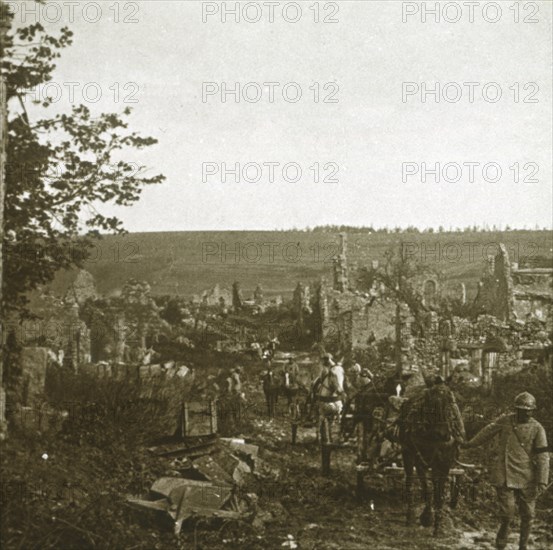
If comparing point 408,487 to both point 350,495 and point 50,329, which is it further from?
point 50,329

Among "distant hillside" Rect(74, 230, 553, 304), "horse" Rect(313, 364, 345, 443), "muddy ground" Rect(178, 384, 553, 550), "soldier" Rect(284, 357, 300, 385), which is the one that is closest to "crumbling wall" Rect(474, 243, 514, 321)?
"distant hillside" Rect(74, 230, 553, 304)

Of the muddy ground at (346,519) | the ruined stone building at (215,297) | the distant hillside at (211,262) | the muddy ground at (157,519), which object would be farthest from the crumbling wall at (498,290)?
the muddy ground at (157,519)

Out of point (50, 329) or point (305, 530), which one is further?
point (50, 329)

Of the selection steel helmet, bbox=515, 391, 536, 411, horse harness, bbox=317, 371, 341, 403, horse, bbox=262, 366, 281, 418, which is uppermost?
steel helmet, bbox=515, 391, 536, 411

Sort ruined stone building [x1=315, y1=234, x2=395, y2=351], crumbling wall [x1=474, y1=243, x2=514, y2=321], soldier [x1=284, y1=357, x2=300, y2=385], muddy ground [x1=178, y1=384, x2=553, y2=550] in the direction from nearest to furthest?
1. muddy ground [x1=178, y1=384, x2=553, y2=550]
2. soldier [x1=284, y1=357, x2=300, y2=385]
3. ruined stone building [x1=315, y1=234, x2=395, y2=351]
4. crumbling wall [x1=474, y1=243, x2=514, y2=321]

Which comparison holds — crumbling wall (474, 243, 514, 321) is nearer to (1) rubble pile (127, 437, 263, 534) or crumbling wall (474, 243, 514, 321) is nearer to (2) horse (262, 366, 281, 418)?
(2) horse (262, 366, 281, 418)

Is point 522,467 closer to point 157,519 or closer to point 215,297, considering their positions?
point 157,519

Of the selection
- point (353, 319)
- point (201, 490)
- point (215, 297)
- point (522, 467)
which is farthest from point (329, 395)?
point (215, 297)

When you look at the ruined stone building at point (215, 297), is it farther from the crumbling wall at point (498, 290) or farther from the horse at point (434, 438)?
the horse at point (434, 438)

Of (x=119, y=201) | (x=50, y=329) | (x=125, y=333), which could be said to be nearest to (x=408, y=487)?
(x=119, y=201)
